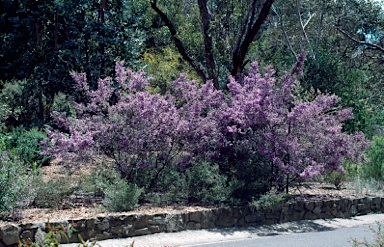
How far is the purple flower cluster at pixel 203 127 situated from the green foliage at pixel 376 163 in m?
2.97

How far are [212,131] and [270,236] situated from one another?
2.82 metres

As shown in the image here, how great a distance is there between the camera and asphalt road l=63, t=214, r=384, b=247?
9.34 meters

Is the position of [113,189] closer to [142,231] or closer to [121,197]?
[121,197]

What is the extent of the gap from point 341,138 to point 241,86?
279 cm

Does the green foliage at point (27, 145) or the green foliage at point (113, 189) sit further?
the green foliage at point (27, 145)

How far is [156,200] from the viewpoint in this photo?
10711 mm

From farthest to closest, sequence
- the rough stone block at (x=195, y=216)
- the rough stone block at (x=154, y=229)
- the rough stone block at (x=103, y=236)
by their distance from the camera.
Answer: the rough stone block at (x=195, y=216)
the rough stone block at (x=154, y=229)
the rough stone block at (x=103, y=236)

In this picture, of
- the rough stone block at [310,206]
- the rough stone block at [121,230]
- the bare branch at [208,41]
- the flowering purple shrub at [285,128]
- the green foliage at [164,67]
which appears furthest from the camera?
the green foliage at [164,67]

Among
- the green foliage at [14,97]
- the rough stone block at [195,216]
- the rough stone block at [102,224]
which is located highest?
the green foliage at [14,97]

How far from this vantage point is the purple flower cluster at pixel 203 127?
10.8 m

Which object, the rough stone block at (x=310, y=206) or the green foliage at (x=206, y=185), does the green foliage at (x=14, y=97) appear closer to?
the green foliage at (x=206, y=185)

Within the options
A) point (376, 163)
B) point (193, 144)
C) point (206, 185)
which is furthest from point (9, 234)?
point (376, 163)

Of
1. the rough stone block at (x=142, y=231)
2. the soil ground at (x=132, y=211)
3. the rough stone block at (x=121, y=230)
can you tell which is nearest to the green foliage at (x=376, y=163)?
the soil ground at (x=132, y=211)

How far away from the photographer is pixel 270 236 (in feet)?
34.7
